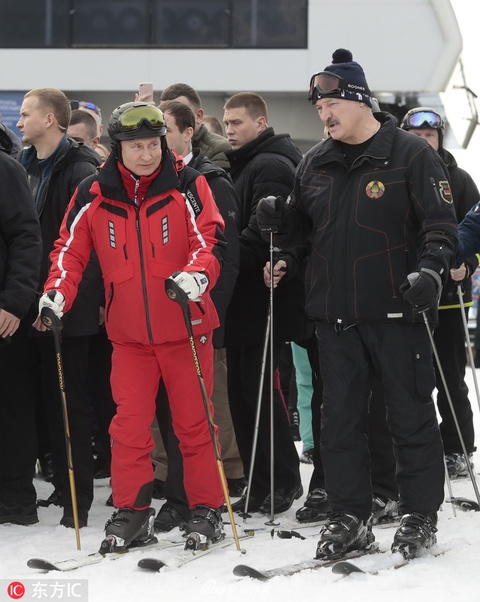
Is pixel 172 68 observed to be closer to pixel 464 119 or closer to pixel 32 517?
pixel 464 119

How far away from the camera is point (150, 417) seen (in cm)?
534

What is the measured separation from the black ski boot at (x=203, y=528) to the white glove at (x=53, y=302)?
112 centimetres

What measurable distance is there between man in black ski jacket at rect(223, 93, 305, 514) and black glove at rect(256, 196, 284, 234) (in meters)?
0.67

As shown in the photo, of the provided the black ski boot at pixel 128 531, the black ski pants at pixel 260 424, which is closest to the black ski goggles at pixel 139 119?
the black ski pants at pixel 260 424

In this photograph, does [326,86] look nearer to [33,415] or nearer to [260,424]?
[260,424]

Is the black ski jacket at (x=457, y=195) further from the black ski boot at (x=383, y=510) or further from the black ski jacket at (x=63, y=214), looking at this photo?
the black ski jacket at (x=63, y=214)

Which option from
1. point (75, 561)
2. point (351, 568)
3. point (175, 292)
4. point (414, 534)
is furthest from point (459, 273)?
point (75, 561)

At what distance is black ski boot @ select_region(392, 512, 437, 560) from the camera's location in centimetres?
491

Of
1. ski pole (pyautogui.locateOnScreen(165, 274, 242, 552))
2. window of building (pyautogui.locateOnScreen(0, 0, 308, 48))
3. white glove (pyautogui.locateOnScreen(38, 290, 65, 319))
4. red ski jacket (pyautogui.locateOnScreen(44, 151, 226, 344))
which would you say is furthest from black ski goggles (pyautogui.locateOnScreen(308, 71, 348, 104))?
window of building (pyautogui.locateOnScreen(0, 0, 308, 48))

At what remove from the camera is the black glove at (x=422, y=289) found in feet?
15.6

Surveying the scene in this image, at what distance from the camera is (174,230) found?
5.27 metres

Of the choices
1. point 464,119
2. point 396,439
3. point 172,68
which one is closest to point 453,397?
point 396,439

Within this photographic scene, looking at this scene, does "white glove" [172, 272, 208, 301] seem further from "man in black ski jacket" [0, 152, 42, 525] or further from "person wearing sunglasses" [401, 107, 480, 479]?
"person wearing sunglasses" [401, 107, 480, 479]

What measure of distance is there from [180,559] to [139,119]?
196 centimetres
